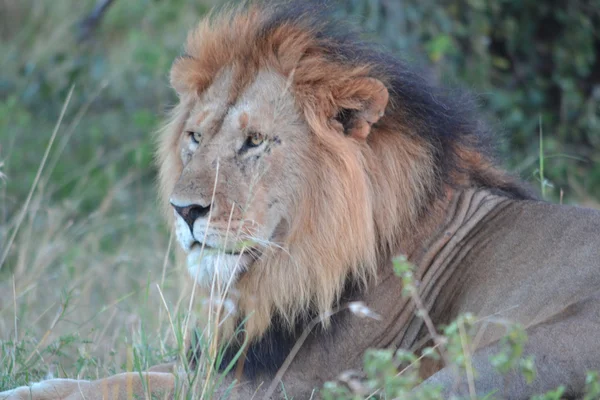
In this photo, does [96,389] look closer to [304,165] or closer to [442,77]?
[304,165]

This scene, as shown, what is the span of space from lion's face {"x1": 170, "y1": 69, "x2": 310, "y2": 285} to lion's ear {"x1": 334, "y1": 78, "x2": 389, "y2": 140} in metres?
0.18

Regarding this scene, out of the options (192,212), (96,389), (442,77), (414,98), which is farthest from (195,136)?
(442,77)

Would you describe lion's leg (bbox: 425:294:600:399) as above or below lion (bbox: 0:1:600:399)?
below

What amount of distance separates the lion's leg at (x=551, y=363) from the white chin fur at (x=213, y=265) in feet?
2.98

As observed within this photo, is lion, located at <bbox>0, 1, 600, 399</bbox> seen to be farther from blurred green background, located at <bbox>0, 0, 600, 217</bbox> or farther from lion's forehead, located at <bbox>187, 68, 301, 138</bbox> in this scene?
blurred green background, located at <bbox>0, 0, 600, 217</bbox>

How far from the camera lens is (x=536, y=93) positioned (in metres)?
8.76

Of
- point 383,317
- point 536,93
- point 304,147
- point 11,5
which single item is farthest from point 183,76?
point 11,5

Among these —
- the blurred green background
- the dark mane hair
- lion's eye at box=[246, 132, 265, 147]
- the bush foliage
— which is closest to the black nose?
lion's eye at box=[246, 132, 265, 147]

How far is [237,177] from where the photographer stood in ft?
12.5

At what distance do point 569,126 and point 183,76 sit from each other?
17.7 feet

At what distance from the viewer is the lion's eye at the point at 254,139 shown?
154 inches

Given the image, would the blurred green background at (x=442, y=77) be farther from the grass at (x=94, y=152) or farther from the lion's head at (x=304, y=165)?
the lion's head at (x=304, y=165)

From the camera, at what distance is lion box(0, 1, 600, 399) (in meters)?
3.72

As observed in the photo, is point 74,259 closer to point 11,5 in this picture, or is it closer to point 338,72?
point 338,72
